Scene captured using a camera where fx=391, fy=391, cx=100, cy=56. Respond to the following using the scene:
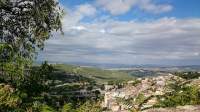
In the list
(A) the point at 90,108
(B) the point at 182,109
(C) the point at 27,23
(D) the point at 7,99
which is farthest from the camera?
(C) the point at 27,23

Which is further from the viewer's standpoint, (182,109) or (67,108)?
(182,109)

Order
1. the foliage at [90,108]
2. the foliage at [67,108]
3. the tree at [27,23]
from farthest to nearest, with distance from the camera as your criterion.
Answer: the tree at [27,23]
the foliage at [67,108]
the foliage at [90,108]

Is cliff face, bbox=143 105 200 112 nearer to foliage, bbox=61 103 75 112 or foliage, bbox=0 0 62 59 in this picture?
foliage, bbox=61 103 75 112

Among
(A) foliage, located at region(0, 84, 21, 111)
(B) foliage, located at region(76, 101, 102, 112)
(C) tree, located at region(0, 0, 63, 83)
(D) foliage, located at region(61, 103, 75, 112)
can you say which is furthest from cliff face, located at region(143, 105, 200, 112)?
(C) tree, located at region(0, 0, 63, 83)

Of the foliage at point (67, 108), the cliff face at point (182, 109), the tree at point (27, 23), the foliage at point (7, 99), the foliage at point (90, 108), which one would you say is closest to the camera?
the foliage at point (7, 99)

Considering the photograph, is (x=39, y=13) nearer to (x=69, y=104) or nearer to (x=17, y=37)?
(x=17, y=37)

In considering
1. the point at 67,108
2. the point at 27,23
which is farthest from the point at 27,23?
the point at 67,108

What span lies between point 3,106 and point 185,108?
4909mm

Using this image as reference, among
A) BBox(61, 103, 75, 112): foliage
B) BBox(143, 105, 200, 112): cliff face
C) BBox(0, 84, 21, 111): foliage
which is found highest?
BBox(0, 84, 21, 111): foliage

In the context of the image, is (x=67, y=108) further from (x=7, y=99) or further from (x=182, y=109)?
(x=182, y=109)

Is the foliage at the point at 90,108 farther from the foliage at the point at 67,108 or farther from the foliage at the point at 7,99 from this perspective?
the foliage at the point at 7,99

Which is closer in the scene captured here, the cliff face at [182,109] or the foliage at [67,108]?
the foliage at [67,108]

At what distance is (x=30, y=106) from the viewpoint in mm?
9211

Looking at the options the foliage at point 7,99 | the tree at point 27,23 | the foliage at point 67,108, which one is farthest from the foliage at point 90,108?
the tree at point 27,23
